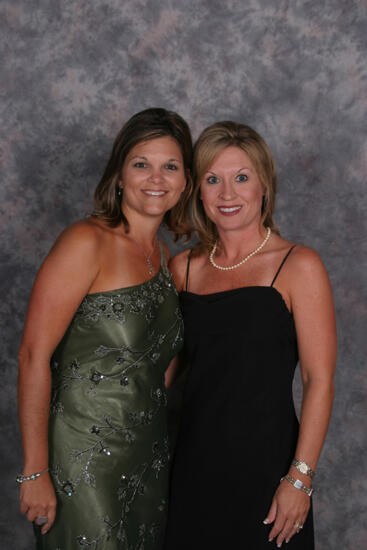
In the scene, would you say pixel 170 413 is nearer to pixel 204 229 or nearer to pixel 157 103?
pixel 204 229

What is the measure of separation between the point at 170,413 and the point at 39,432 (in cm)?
128

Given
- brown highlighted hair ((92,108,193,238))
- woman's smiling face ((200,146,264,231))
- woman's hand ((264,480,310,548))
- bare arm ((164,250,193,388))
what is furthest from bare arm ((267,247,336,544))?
brown highlighted hair ((92,108,193,238))

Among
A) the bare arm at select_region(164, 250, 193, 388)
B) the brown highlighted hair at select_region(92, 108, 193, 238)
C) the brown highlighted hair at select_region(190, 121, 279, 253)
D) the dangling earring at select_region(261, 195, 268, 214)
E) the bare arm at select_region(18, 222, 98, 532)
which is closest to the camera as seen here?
the bare arm at select_region(18, 222, 98, 532)

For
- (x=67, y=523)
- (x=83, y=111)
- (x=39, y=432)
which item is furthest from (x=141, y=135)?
(x=67, y=523)

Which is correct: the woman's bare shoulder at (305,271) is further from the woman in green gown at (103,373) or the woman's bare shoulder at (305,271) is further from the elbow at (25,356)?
the elbow at (25,356)

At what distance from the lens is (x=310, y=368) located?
6.86 ft

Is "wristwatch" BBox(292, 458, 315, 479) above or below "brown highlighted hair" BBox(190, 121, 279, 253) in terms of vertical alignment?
below

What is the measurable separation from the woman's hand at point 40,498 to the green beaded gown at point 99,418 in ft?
0.11

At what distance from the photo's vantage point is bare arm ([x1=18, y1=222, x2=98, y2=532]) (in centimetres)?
187

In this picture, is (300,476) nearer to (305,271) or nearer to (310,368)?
(310,368)

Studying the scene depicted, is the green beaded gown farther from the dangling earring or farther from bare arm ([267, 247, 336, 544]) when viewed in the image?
the dangling earring

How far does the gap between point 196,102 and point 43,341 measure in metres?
1.69

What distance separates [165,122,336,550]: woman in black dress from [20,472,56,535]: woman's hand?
56cm

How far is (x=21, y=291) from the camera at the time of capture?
10.1 ft
